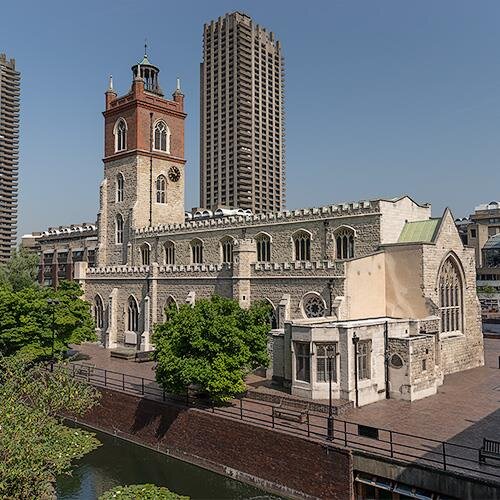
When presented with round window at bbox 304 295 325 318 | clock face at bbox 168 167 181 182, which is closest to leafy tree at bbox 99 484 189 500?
round window at bbox 304 295 325 318

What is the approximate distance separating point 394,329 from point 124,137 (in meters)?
38.2

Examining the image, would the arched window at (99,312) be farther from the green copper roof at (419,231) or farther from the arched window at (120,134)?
the green copper roof at (419,231)

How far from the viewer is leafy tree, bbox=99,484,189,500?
19.2m

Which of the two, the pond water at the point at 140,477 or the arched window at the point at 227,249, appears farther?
the arched window at the point at 227,249

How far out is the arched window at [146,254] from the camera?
2057 inches

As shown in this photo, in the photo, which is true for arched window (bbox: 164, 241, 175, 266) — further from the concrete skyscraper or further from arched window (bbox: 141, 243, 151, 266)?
the concrete skyscraper

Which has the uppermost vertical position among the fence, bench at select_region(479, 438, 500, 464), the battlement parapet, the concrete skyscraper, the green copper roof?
the concrete skyscraper

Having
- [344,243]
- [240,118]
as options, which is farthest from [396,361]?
[240,118]

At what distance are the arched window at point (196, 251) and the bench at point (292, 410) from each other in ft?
78.0

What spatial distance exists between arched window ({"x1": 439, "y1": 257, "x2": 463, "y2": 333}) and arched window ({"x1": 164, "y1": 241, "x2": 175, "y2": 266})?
84.0 feet

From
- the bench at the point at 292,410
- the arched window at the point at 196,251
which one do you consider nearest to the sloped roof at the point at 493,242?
the arched window at the point at 196,251

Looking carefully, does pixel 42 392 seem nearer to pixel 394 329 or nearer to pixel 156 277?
pixel 394 329

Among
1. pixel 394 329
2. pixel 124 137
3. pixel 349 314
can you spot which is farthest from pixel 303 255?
pixel 124 137

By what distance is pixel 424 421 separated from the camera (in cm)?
2281
